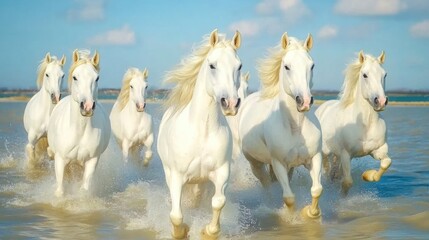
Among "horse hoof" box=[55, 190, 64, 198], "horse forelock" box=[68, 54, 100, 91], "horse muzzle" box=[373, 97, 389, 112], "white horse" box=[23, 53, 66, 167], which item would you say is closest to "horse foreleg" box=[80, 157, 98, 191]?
"horse hoof" box=[55, 190, 64, 198]

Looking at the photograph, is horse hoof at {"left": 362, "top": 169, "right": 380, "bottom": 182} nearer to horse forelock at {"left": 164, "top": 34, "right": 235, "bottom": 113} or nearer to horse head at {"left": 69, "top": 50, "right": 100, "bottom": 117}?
horse forelock at {"left": 164, "top": 34, "right": 235, "bottom": 113}

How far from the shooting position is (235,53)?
18.8 feet

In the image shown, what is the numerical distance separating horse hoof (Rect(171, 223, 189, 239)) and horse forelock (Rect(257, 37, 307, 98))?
2260 millimetres

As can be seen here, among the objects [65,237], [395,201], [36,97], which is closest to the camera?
[65,237]

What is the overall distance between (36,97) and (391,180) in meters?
6.36

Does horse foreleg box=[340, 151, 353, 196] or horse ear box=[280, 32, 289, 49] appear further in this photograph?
horse foreleg box=[340, 151, 353, 196]

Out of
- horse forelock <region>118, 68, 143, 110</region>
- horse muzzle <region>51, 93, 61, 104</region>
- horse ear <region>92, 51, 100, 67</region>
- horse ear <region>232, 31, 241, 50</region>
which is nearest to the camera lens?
horse ear <region>232, 31, 241, 50</region>

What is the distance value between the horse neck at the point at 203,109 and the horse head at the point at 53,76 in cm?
478

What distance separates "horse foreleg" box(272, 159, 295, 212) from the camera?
707cm

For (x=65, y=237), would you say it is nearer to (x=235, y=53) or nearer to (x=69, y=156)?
(x=69, y=156)

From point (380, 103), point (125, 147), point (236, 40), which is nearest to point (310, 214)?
point (380, 103)

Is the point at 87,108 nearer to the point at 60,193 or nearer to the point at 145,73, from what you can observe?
the point at 60,193

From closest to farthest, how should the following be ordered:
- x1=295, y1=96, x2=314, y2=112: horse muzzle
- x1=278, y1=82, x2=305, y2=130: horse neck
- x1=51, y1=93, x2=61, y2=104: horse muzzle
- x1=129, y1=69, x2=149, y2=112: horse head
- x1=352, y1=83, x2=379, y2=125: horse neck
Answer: x1=295, y1=96, x2=314, y2=112: horse muzzle
x1=278, y1=82, x2=305, y2=130: horse neck
x1=352, y1=83, x2=379, y2=125: horse neck
x1=51, y1=93, x2=61, y2=104: horse muzzle
x1=129, y1=69, x2=149, y2=112: horse head

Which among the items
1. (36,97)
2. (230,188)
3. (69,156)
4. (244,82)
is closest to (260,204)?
(230,188)
